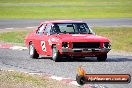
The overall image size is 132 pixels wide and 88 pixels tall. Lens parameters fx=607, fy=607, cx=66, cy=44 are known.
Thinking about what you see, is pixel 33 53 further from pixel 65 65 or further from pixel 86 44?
pixel 65 65

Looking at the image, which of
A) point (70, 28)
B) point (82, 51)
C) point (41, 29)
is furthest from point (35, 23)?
point (82, 51)

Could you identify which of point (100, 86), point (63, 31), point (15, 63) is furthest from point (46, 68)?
point (100, 86)

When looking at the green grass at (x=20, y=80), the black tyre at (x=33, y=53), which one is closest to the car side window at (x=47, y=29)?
the black tyre at (x=33, y=53)

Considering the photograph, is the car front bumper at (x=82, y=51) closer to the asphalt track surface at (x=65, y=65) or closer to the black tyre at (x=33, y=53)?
the asphalt track surface at (x=65, y=65)

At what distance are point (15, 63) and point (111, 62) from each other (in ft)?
9.46

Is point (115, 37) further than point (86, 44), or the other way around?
point (115, 37)

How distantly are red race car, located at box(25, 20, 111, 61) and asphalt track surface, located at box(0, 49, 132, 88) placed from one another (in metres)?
0.28

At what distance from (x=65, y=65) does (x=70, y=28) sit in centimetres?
270

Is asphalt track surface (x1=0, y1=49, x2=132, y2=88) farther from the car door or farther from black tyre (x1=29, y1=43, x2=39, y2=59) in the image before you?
A: the car door

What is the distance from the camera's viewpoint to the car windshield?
19641 millimetres

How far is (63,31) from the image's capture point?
19656 millimetres

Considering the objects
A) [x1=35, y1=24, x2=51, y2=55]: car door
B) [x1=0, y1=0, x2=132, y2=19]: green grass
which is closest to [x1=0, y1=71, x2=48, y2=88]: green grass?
[x1=35, y1=24, x2=51, y2=55]: car door

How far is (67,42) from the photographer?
18.3 meters

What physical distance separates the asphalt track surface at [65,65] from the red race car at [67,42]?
10.9 inches
